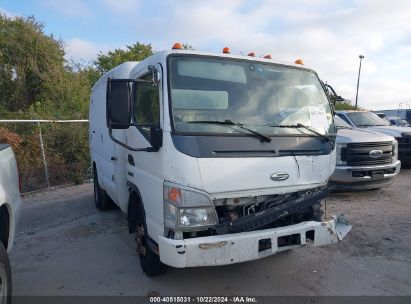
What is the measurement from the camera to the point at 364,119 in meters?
11.0

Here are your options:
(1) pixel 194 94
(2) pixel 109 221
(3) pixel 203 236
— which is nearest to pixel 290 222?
(3) pixel 203 236

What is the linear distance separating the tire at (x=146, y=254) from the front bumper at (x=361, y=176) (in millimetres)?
4589

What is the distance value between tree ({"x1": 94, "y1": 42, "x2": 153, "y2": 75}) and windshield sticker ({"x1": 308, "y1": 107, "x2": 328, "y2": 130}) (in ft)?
88.7

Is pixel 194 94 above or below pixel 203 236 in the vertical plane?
above

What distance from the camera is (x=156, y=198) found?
151 inches

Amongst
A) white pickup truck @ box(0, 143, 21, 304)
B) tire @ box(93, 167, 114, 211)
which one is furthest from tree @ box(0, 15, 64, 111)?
white pickup truck @ box(0, 143, 21, 304)

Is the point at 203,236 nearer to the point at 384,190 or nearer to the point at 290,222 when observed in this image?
the point at 290,222

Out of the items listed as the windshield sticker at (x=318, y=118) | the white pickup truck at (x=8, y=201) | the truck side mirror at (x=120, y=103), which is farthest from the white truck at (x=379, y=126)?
the white pickup truck at (x=8, y=201)

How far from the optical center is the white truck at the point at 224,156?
3549 mm

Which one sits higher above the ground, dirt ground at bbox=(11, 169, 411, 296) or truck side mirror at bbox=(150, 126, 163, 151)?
truck side mirror at bbox=(150, 126, 163, 151)

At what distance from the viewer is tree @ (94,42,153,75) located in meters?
30.6

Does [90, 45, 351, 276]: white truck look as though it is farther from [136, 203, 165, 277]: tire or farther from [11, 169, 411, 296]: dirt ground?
[11, 169, 411, 296]: dirt ground

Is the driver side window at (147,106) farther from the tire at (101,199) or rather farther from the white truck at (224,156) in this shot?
the tire at (101,199)

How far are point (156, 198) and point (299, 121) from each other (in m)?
1.75
